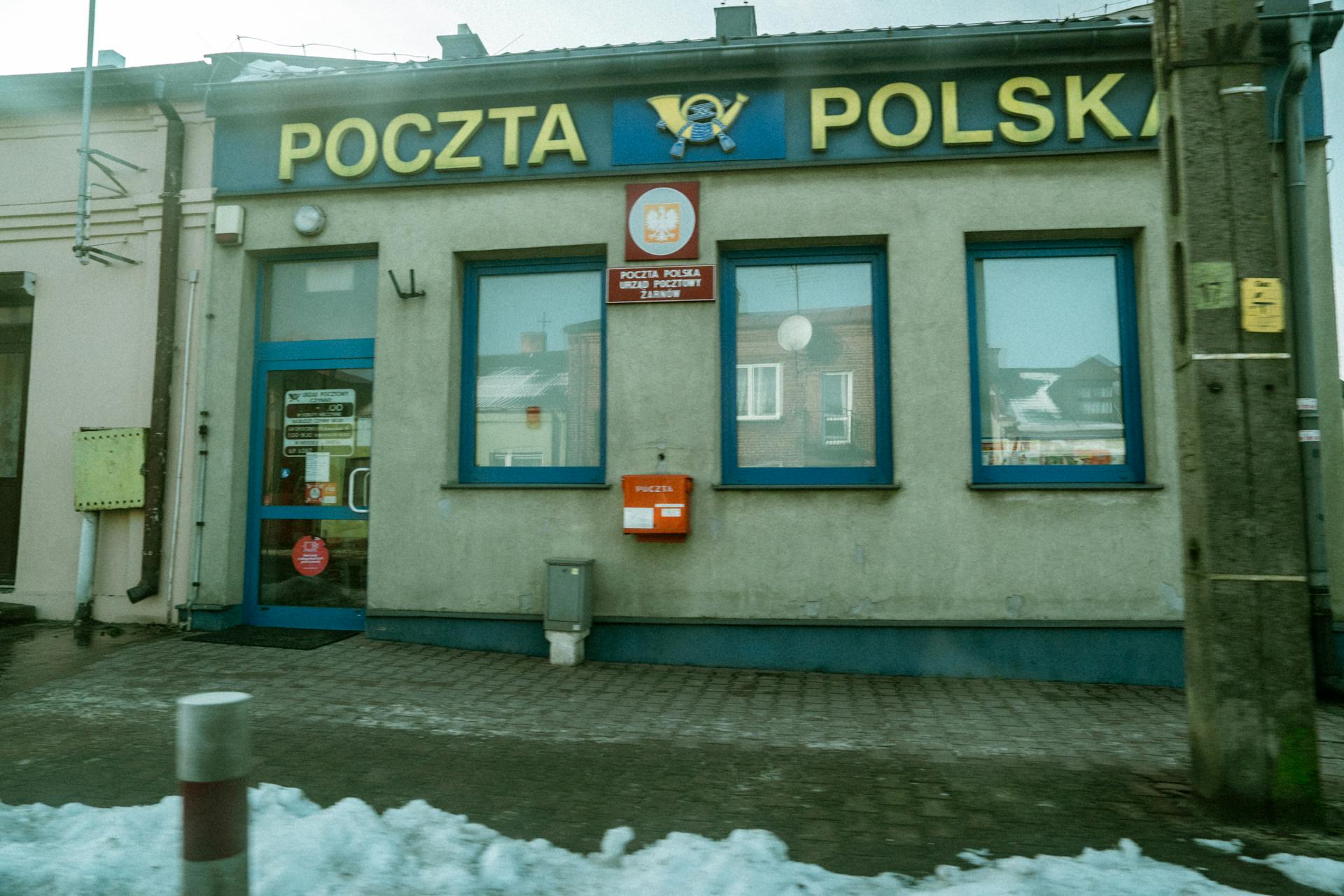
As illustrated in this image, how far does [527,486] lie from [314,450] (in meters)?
2.24

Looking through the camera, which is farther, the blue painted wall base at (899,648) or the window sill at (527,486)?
the window sill at (527,486)

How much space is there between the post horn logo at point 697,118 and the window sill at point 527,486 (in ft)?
9.24

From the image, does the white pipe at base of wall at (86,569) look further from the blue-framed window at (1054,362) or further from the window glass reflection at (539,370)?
the blue-framed window at (1054,362)

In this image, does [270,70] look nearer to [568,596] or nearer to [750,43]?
[750,43]

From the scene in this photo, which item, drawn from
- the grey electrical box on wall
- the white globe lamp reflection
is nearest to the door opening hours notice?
the grey electrical box on wall

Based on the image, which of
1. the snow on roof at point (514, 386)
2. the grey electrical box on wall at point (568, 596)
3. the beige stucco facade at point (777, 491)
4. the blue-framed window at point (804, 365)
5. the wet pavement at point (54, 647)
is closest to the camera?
the wet pavement at point (54, 647)

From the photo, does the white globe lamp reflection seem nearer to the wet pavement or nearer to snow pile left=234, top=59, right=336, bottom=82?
snow pile left=234, top=59, right=336, bottom=82

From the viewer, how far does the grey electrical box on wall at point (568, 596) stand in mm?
6613

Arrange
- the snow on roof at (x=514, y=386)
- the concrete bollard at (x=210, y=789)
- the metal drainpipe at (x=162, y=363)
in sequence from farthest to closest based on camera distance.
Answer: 1. the metal drainpipe at (x=162, y=363)
2. the snow on roof at (x=514, y=386)
3. the concrete bollard at (x=210, y=789)

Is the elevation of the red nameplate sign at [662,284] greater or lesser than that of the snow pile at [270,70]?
lesser

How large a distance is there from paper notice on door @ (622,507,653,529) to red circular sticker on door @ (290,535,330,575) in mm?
2959

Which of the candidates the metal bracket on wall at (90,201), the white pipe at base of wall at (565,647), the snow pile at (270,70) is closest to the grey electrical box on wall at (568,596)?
the white pipe at base of wall at (565,647)

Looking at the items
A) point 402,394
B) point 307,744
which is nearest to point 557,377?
point 402,394

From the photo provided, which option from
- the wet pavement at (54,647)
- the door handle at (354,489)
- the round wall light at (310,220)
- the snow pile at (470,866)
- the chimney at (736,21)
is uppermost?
the chimney at (736,21)
